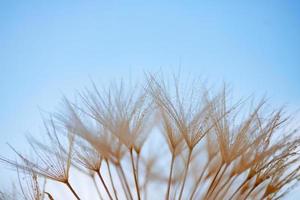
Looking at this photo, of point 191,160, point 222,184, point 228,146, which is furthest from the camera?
point 191,160

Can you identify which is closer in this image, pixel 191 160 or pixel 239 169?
pixel 239 169

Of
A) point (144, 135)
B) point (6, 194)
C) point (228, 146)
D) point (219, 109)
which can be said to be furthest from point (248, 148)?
point (6, 194)

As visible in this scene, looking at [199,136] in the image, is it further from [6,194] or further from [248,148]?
[6,194]

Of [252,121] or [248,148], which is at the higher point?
[252,121]

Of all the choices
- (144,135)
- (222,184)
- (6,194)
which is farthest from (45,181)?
(222,184)

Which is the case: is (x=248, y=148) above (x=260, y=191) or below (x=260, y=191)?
above

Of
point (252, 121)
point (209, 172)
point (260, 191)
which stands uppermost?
point (252, 121)

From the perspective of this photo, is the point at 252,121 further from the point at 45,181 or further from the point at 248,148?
the point at 45,181

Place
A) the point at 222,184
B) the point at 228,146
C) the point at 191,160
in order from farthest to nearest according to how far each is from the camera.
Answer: the point at 191,160
the point at 222,184
the point at 228,146

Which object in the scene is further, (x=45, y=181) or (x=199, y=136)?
(x=45, y=181)
